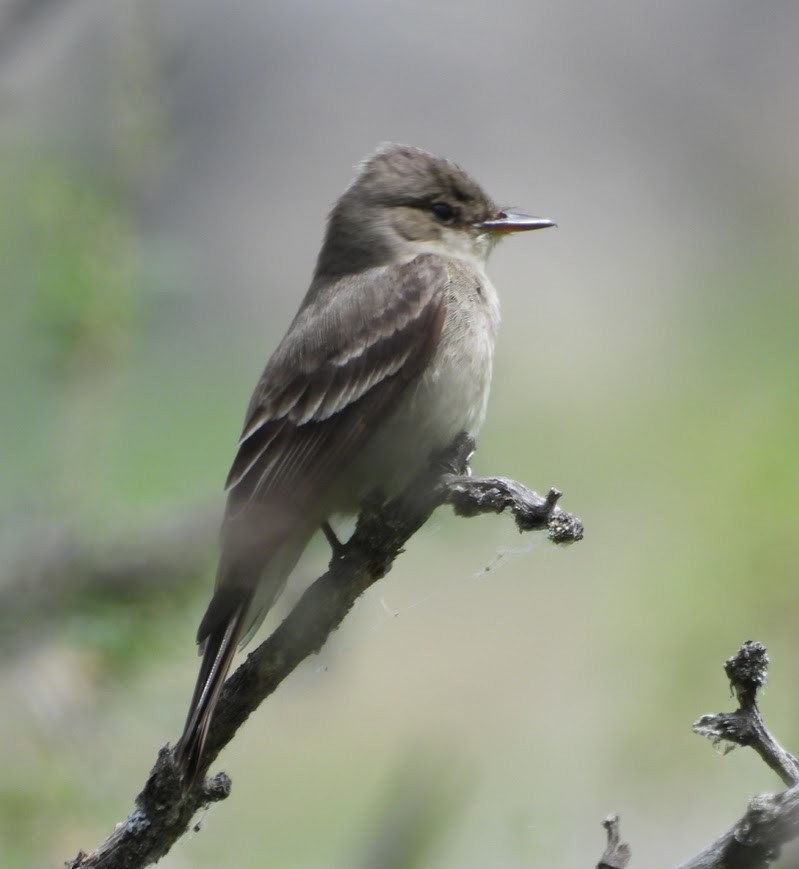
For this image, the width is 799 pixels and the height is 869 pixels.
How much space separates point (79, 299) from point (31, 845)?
1.34m

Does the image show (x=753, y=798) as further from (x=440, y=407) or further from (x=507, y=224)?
(x=507, y=224)

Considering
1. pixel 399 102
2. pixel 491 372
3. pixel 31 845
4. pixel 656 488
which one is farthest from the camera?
pixel 399 102

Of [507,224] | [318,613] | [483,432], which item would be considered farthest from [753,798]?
[483,432]

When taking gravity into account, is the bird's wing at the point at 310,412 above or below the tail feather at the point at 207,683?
above

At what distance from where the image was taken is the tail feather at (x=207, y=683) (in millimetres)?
2592

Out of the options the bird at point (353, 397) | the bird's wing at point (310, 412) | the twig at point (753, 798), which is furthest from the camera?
the bird at point (353, 397)

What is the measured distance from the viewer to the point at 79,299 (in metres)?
3.62

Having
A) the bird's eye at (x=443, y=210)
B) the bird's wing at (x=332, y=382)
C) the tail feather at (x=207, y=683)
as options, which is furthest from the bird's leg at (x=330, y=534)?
the bird's eye at (x=443, y=210)

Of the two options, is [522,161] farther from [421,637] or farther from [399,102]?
[421,637]

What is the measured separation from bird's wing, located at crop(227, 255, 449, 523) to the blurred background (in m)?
0.22

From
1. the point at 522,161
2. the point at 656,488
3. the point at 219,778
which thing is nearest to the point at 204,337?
the point at 656,488

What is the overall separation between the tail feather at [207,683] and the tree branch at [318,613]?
24 mm

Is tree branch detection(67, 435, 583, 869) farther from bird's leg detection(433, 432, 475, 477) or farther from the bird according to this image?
the bird

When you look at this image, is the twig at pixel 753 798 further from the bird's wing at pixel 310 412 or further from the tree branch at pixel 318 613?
the bird's wing at pixel 310 412
